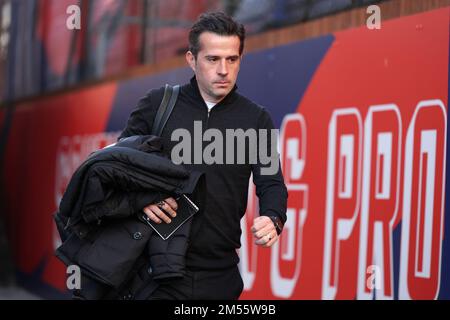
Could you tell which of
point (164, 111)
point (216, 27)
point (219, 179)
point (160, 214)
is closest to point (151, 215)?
point (160, 214)

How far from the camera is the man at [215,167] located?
11.6 ft

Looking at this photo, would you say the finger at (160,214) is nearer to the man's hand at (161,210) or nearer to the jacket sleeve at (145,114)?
the man's hand at (161,210)

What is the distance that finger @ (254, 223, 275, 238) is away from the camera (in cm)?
330

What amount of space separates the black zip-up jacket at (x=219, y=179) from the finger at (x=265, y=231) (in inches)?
7.6

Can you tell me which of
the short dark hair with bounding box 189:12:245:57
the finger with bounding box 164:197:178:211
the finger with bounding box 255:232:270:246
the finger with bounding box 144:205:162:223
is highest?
the short dark hair with bounding box 189:12:245:57

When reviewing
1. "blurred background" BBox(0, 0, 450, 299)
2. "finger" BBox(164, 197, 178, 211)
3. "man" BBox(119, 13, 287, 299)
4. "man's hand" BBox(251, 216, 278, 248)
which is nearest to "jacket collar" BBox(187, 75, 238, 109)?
"man" BBox(119, 13, 287, 299)

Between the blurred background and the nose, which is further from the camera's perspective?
the blurred background

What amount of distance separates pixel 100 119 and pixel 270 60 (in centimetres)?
296

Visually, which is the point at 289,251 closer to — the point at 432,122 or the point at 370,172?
the point at 370,172

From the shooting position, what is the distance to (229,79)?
355cm

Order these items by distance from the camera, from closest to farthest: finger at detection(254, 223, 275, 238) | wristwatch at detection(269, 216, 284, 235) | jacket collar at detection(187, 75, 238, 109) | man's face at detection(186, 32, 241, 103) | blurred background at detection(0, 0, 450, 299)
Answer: finger at detection(254, 223, 275, 238) < wristwatch at detection(269, 216, 284, 235) < man's face at detection(186, 32, 241, 103) < jacket collar at detection(187, 75, 238, 109) < blurred background at detection(0, 0, 450, 299)

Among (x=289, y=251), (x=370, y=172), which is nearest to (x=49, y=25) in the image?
(x=289, y=251)

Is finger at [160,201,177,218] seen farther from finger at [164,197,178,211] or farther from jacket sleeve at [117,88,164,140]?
jacket sleeve at [117,88,164,140]

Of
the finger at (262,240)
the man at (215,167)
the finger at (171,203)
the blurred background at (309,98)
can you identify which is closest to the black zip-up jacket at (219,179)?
the man at (215,167)
